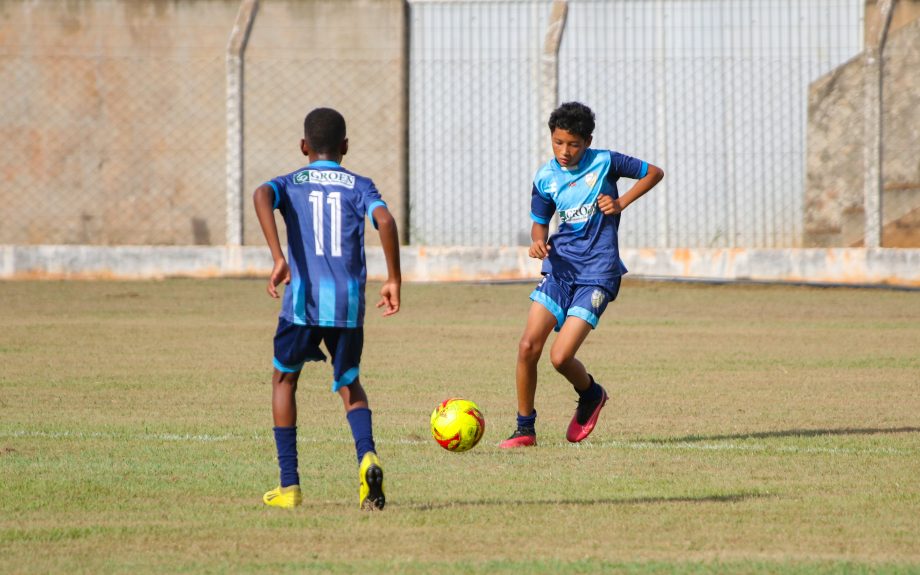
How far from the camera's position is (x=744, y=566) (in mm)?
4980

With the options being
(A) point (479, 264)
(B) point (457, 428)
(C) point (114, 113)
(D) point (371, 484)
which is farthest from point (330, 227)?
(C) point (114, 113)

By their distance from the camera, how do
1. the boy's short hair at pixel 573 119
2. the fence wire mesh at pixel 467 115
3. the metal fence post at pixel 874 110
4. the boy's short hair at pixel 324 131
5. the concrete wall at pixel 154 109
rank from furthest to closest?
the concrete wall at pixel 154 109 < the fence wire mesh at pixel 467 115 < the metal fence post at pixel 874 110 < the boy's short hair at pixel 573 119 < the boy's short hair at pixel 324 131

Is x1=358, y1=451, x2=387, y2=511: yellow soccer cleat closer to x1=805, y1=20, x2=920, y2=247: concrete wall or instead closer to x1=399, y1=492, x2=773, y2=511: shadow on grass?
x1=399, y1=492, x2=773, y2=511: shadow on grass

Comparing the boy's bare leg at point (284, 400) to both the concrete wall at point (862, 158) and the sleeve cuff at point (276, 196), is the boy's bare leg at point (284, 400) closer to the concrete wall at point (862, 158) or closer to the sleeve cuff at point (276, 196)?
the sleeve cuff at point (276, 196)

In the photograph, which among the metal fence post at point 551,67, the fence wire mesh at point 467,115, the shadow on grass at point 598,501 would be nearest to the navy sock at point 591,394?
the shadow on grass at point 598,501

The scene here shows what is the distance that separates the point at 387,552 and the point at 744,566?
119 cm

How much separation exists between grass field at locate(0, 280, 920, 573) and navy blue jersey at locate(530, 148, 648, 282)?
3.07 ft

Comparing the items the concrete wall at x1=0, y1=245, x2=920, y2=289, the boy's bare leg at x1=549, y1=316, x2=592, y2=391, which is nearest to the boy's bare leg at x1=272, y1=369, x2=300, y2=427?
the boy's bare leg at x1=549, y1=316, x2=592, y2=391

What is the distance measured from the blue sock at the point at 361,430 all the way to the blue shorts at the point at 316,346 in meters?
0.13

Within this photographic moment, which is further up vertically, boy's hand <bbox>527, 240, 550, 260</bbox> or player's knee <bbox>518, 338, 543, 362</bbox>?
boy's hand <bbox>527, 240, 550, 260</bbox>

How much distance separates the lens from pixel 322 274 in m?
5.99

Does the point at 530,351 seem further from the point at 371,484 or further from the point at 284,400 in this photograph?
the point at 371,484

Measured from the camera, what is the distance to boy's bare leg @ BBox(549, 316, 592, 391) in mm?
7957

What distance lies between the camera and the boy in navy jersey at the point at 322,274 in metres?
5.96
